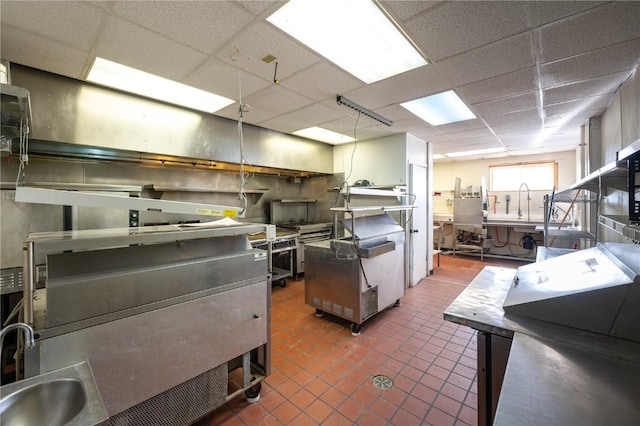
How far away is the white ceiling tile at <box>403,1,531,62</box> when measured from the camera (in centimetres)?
148

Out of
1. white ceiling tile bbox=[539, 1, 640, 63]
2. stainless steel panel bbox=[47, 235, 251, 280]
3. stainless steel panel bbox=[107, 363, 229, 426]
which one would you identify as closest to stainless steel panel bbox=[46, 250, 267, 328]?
stainless steel panel bbox=[47, 235, 251, 280]

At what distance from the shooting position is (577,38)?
1.73 meters

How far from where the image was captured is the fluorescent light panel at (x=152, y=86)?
7.51 ft

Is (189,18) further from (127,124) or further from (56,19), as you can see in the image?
(127,124)

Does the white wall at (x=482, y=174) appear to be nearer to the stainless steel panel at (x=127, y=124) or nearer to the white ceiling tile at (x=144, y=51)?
the stainless steel panel at (x=127, y=124)

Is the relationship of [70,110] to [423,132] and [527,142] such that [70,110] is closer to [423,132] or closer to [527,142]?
[423,132]

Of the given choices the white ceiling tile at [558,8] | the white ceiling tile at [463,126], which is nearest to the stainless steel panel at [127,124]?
the white ceiling tile at [463,126]

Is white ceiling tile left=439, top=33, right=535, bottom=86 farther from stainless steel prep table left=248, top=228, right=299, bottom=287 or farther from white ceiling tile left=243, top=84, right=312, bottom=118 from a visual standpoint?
stainless steel prep table left=248, top=228, right=299, bottom=287

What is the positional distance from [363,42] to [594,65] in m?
1.85

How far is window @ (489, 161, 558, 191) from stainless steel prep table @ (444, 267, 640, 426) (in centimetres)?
615

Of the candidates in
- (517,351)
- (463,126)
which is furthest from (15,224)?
(463,126)

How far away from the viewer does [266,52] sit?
1.92m

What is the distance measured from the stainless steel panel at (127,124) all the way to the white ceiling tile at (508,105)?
2833 mm

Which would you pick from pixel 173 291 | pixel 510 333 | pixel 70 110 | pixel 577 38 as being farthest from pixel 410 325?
pixel 70 110
